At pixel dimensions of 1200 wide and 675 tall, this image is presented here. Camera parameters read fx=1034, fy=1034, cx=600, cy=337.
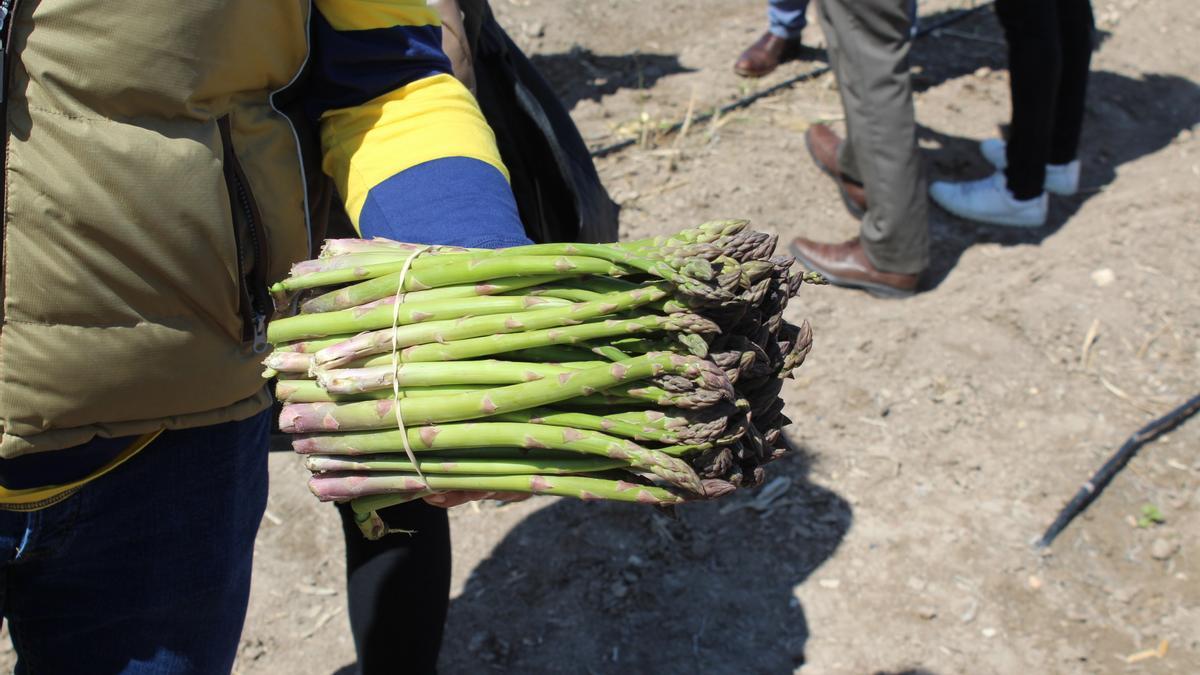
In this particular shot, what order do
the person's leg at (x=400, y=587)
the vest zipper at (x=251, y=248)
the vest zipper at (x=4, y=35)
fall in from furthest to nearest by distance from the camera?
the person's leg at (x=400, y=587), the vest zipper at (x=251, y=248), the vest zipper at (x=4, y=35)

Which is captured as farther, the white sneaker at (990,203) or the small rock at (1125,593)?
the white sneaker at (990,203)

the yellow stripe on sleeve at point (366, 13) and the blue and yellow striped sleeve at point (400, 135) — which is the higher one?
the yellow stripe on sleeve at point (366, 13)

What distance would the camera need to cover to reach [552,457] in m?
1.43

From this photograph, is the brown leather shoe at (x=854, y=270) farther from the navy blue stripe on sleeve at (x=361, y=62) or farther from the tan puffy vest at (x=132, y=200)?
the tan puffy vest at (x=132, y=200)

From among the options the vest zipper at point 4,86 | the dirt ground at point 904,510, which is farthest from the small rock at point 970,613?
the vest zipper at point 4,86

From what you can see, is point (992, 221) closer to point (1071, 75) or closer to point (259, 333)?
point (1071, 75)

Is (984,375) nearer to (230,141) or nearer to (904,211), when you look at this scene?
(904,211)

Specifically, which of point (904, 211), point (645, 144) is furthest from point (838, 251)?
point (645, 144)

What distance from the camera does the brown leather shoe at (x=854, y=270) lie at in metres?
4.03

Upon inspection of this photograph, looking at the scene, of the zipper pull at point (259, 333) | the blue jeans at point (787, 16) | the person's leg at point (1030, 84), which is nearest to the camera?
the zipper pull at point (259, 333)

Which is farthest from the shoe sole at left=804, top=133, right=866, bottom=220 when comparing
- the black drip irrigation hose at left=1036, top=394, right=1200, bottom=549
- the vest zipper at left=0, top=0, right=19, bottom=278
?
the vest zipper at left=0, top=0, right=19, bottom=278

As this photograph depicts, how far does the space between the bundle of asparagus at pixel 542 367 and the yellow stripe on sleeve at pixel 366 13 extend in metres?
0.36

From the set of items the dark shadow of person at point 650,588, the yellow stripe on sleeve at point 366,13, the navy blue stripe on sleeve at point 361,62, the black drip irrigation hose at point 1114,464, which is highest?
the yellow stripe on sleeve at point 366,13

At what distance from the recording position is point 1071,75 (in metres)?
4.21
